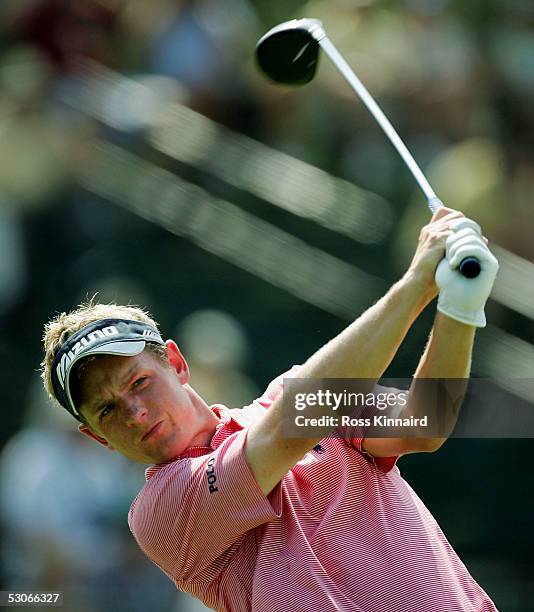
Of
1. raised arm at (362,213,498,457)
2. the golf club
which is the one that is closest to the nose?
raised arm at (362,213,498,457)

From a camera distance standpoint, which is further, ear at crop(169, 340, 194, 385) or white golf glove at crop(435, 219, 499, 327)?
ear at crop(169, 340, 194, 385)

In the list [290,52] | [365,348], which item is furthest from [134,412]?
[290,52]

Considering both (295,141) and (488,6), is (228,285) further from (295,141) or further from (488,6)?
(488,6)

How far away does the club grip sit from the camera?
5.45ft

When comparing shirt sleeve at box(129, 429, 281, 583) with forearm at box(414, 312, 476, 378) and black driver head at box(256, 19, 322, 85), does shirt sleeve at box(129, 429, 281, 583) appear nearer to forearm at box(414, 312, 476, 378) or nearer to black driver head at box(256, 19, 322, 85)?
forearm at box(414, 312, 476, 378)

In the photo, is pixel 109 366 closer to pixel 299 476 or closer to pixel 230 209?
pixel 299 476

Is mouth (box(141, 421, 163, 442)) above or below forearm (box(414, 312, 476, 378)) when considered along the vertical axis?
below

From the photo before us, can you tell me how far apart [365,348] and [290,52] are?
1116 mm

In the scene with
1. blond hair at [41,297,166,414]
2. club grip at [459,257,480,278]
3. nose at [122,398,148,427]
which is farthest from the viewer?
blond hair at [41,297,166,414]

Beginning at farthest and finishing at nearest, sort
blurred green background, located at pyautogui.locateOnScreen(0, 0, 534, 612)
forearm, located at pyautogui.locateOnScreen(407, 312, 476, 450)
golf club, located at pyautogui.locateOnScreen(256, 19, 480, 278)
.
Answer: blurred green background, located at pyautogui.locateOnScreen(0, 0, 534, 612), golf club, located at pyautogui.locateOnScreen(256, 19, 480, 278), forearm, located at pyautogui.locateOnScreen(407, 312, 476, 450)

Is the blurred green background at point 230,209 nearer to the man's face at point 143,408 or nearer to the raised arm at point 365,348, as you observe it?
the man's face at point 143,408

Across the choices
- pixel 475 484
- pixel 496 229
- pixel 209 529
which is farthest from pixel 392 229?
pixel 209 529

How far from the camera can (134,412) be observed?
199 centimetres

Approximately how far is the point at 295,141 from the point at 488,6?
90 cm
